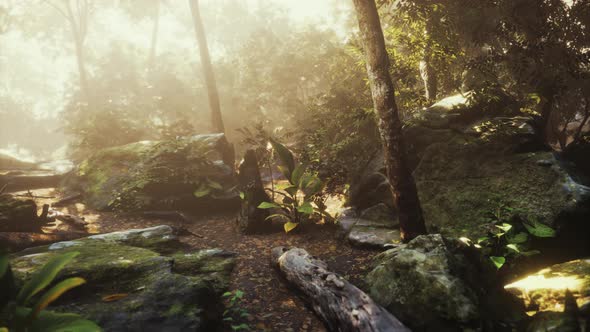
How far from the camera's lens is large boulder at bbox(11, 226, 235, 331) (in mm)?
3170

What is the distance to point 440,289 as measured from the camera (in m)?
3.54

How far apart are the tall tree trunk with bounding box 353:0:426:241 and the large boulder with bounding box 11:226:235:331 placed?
3.08m

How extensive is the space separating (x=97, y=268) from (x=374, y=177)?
5.59 metres

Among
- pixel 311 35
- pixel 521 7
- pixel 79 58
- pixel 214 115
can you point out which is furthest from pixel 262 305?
pixel 79 58

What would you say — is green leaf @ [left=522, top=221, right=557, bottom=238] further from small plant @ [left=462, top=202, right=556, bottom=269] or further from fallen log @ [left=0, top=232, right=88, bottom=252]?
fallen log @ [left=0, top=232, right=88, bottom=252]

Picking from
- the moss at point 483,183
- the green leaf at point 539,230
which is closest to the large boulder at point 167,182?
the moss at point 483,183

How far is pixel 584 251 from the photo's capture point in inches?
179

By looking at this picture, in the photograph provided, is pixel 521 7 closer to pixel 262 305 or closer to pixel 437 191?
pixel 437 191

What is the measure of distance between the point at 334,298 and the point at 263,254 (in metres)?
2.48

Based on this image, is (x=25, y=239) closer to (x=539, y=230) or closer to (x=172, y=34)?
(x=539, y=230)

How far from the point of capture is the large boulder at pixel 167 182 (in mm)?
8633

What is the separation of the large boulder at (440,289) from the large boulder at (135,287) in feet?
6.76

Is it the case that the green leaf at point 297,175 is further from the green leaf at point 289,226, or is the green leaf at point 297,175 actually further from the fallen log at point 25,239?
the fallen log at point 25,239

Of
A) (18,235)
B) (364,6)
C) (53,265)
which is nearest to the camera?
(53,265)
